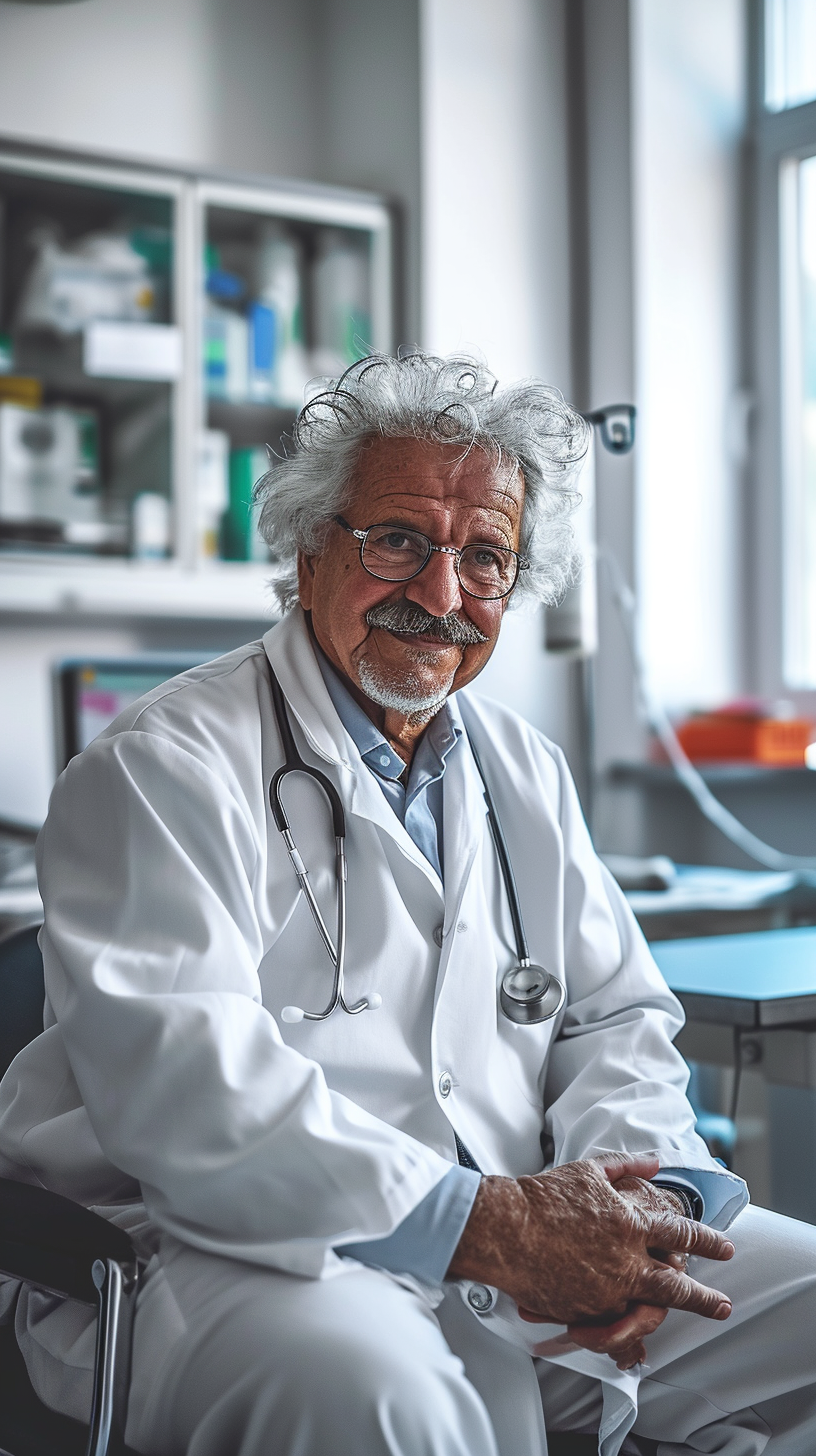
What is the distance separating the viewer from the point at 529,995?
1232 mm

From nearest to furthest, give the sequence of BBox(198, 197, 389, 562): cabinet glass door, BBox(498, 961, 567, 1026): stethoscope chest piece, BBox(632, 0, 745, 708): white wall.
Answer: BBox(498, 961, 567, 1026): stethoscope chest piece → BBox(198, 197, 389, 562): cabinet glass door → BBox(632, 0, 745, 708): white wall

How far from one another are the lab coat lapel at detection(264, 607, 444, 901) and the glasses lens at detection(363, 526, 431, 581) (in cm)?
11

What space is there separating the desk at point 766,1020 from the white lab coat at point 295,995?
0.08 metres

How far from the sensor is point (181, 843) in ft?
3.51

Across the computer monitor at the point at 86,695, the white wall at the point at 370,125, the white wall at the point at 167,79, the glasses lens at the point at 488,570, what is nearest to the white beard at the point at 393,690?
the glasses lens at the point at 488,570

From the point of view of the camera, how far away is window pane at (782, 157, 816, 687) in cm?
310

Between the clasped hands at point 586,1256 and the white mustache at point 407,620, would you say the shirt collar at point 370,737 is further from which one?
the clasped hands at point 586,1256

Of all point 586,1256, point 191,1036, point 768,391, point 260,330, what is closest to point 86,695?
point 260,330

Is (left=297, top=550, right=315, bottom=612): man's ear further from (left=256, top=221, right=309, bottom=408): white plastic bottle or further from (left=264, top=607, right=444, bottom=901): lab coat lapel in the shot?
(left=256, top=221, right=309, bottom=408): white plastic bottle

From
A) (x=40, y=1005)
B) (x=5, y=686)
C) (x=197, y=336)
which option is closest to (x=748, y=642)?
(x=197, y=336)

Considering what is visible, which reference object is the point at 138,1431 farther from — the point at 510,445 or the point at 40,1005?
the point at 510,445

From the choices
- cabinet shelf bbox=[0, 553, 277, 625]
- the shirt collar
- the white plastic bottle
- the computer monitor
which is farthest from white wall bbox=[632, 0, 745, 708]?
the shirt collar

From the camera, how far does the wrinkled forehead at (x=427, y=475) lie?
4.12 ft

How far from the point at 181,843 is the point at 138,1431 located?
425 millimetres
